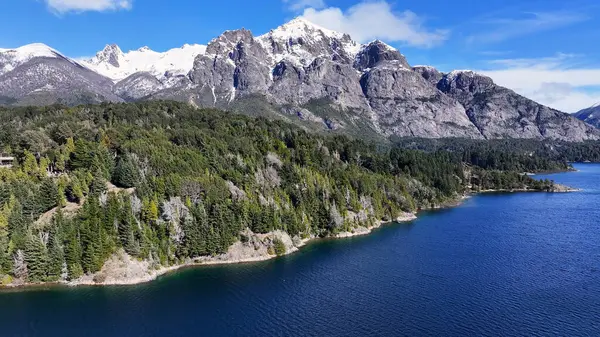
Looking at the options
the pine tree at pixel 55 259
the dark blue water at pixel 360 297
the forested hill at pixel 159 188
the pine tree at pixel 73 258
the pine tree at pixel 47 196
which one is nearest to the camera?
the dark blue water at pixel 360 297

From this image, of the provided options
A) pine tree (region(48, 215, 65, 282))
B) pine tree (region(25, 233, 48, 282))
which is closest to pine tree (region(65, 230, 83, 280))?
pine tree (region(48, 215, 65, 282))

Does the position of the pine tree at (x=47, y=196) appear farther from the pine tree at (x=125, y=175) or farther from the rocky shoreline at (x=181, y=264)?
the rocky shoreline at (x=181, y=264)

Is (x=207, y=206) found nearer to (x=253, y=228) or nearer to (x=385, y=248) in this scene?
(x=253, y=228)

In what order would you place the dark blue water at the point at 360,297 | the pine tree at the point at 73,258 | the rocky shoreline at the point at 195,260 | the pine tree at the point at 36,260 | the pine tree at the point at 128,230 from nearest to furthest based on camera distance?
the dark blue water at the point at 360,297 < the pine tree at the point at 36,260 < the pine tree at the point at 73,258 < the rocky shoreline at the point at 195,260 < the pine tree at the point at 128,230

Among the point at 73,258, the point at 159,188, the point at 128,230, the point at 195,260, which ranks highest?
the point at 159,188

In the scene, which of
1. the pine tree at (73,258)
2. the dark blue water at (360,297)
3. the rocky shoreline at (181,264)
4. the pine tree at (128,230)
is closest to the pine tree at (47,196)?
the pine tree at (73,258)

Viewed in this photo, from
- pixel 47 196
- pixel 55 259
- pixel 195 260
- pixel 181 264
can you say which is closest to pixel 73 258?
pixel 55 259

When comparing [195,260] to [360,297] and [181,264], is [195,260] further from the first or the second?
[360,297]

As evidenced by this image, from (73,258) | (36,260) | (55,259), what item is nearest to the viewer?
(36,260)
